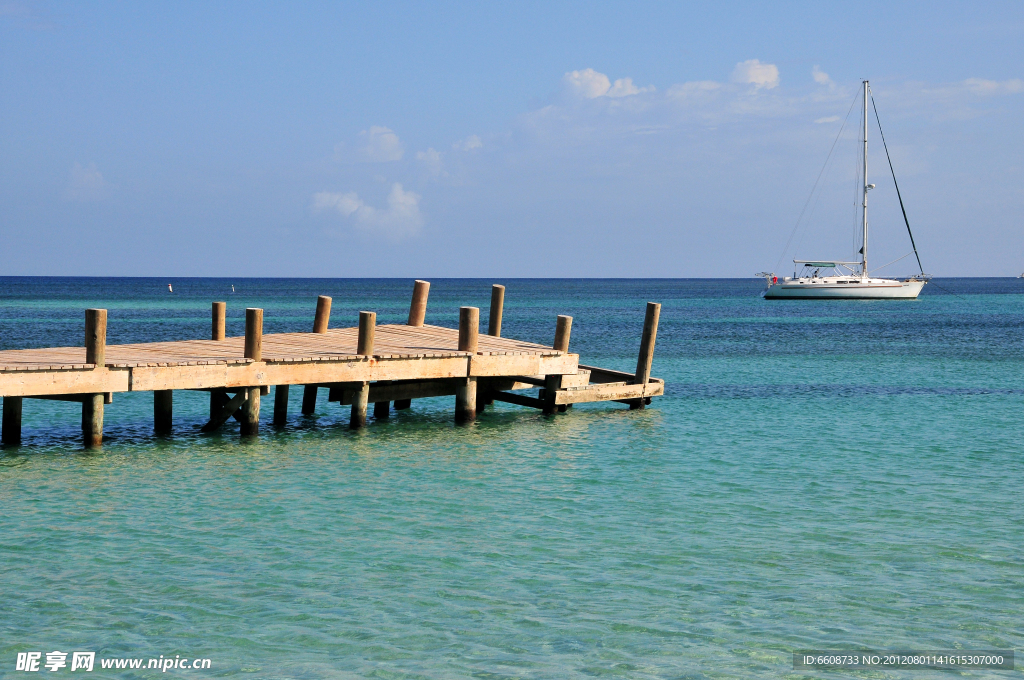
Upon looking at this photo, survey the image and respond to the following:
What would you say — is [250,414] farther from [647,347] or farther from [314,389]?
[647,347]

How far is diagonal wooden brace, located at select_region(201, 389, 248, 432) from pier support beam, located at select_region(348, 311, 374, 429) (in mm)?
1827

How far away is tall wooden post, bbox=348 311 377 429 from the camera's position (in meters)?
16.3

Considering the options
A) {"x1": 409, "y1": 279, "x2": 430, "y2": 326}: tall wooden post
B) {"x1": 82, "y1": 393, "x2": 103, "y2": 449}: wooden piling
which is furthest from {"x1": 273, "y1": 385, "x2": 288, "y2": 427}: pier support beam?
{"x1": 409, "y1": 279, "x2": 430, "y2": 326}: tall wooden post

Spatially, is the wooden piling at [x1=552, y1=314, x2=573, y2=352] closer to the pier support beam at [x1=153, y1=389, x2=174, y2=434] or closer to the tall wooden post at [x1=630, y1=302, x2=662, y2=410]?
the tall wooden post at [x1=630, y1=302, x2=662, y2=410]

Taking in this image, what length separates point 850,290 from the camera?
90500mm

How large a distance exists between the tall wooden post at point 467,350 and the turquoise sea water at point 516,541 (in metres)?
0.36

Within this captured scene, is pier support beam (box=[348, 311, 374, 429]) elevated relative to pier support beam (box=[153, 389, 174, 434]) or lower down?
elevated

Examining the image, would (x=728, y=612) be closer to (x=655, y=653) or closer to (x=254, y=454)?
(x=655, y=653)

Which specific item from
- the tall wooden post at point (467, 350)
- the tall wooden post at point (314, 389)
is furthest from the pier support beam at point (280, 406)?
the tall wooden post at point (467, 350)

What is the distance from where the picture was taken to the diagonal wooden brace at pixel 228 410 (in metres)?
Answer: 16.1

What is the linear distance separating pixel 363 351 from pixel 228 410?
87.2 inches

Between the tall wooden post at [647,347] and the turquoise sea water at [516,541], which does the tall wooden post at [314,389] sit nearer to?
the turquoise sea water at [516,541]

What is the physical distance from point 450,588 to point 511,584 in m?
0.54

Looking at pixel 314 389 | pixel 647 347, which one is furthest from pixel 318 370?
pixel 647 347
